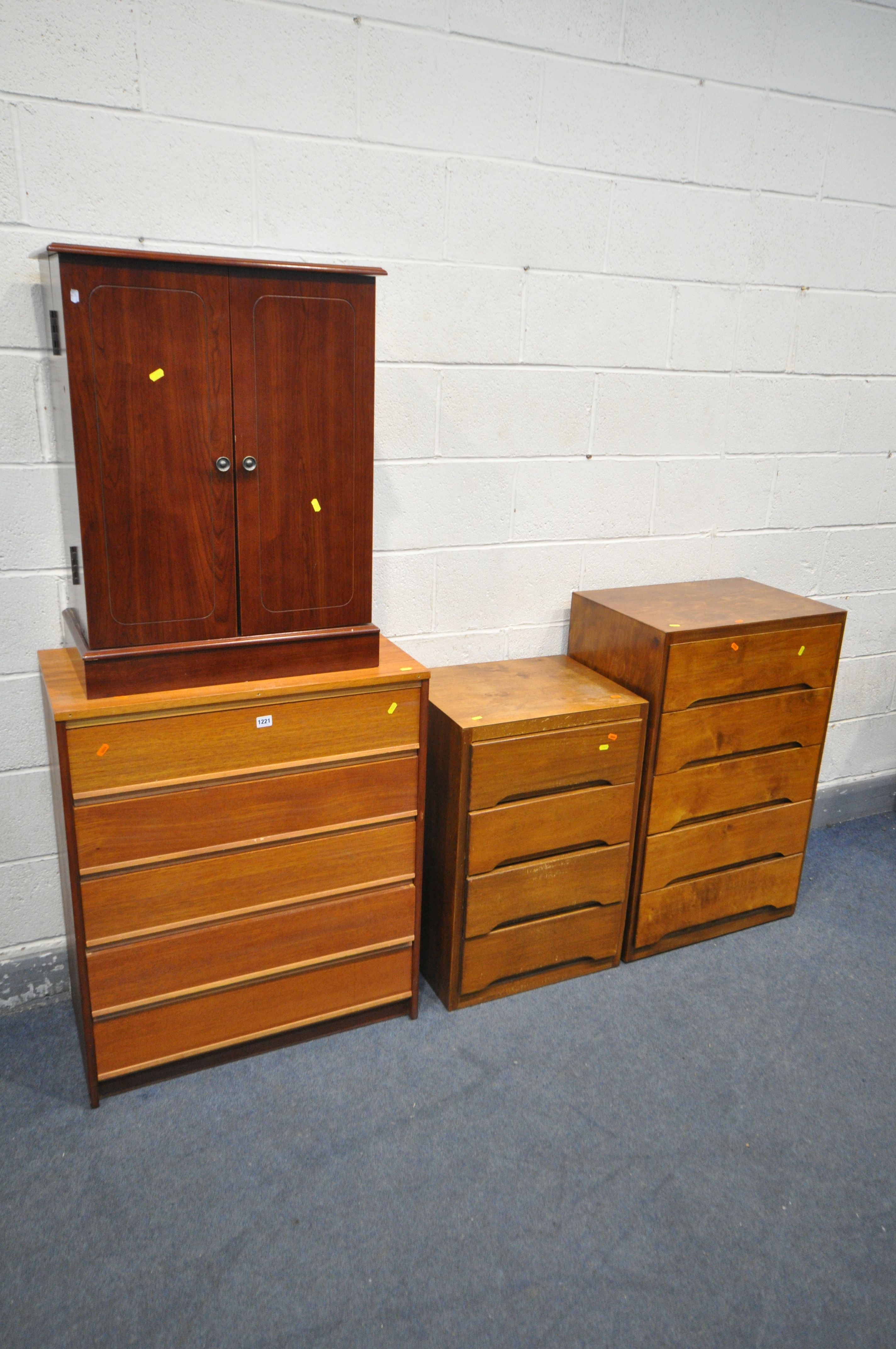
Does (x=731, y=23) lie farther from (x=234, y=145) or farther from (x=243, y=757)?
(x=243, y=757)

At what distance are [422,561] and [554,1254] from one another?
1.50 m

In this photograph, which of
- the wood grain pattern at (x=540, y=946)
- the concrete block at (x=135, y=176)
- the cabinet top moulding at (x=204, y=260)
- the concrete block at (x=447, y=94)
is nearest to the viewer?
the cabinet top moulding at (x=204, y=260)

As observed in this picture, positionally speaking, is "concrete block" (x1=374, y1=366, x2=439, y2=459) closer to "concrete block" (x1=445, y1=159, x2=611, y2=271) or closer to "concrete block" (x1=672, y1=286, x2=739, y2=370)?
"concrete block" (x1=445, y1=159, x2=611, y2=271)

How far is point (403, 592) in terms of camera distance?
2.30 m

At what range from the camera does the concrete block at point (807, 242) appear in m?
2.50

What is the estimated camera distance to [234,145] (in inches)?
73.0

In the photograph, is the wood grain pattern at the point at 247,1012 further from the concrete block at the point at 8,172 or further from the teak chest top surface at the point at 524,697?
the concrete block at the point at 8,172

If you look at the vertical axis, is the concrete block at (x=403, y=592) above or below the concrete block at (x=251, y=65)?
below

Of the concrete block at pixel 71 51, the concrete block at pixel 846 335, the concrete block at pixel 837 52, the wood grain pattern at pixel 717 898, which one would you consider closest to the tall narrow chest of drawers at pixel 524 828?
the wood grain pattern at pixel 717 898

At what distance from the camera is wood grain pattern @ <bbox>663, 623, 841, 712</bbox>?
2193 millimetres

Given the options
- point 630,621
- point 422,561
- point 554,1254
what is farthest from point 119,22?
point 554,1254

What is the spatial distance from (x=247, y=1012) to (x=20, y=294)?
1510mm

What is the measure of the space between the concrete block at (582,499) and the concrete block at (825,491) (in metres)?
0.49

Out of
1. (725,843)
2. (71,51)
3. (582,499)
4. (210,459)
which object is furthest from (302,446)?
(725,843)
